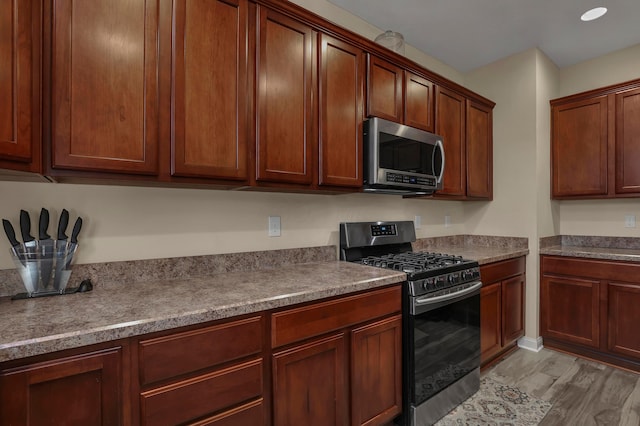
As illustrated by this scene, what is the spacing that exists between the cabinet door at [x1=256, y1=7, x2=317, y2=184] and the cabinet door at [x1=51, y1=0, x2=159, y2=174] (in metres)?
0.51

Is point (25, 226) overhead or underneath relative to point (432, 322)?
overhead

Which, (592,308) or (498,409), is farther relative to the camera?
(592,308)

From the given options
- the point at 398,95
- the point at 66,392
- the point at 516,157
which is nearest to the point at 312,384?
the point at 66,392

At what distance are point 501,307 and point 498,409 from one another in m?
0.84

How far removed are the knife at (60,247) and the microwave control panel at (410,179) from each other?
173 cm

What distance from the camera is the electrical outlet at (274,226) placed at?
2062 mm

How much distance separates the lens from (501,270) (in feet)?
8.65

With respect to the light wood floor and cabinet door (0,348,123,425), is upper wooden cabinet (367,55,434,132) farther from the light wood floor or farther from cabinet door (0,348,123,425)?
the light wood floor

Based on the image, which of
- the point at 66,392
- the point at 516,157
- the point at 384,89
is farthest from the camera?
the point at 516,157

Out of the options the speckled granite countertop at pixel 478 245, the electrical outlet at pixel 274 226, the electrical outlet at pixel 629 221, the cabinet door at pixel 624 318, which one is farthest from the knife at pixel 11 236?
the electrical outlet at pixel 629 221

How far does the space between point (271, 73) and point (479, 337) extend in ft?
7.35

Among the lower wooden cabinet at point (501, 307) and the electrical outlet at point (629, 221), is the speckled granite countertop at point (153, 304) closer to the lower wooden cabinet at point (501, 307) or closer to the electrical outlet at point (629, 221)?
the lower wooden cabinet at point (501, 307)

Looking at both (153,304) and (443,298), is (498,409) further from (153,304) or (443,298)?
(153,304)

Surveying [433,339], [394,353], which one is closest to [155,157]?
[394,353]
